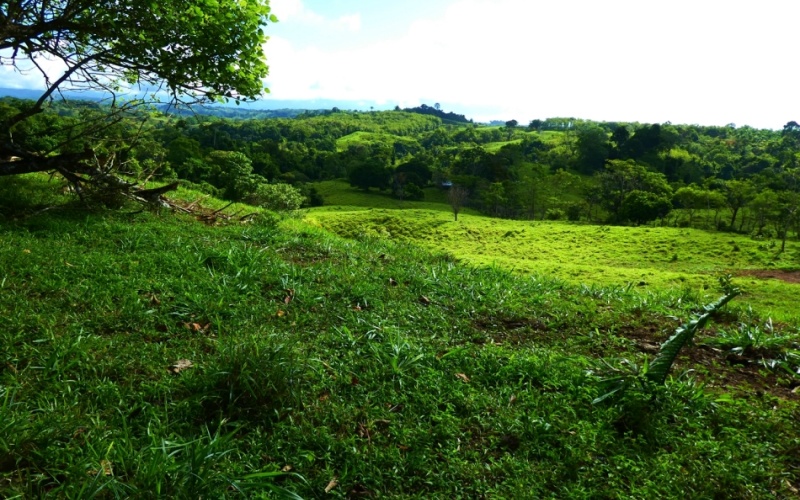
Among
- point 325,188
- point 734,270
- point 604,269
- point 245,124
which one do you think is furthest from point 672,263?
point 245,124

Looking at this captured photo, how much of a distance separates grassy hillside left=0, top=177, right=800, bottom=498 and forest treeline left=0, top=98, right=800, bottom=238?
9.10 m

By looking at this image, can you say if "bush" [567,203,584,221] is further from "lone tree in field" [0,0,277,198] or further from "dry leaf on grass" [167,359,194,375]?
"dry leaf on grass" [167,359,194,375]

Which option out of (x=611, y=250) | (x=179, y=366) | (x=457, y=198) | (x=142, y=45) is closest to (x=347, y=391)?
(x=179, y=366)

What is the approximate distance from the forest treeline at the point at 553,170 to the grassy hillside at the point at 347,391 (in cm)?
910

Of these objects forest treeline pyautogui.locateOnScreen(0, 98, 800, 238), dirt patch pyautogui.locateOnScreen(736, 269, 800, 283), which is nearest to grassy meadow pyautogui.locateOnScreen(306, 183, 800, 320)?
dirt patch pyautogui.locateOnScreen(736, 269, 800, 283)

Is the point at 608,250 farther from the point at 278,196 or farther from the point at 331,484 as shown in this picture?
the point at 331,484

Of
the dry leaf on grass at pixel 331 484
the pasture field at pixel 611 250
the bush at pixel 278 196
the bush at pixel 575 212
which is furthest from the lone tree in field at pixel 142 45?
the bush at pixel 575 212

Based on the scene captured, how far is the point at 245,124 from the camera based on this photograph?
140875 millimetres

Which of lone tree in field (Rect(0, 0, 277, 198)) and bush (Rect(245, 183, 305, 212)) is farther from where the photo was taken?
bush (Rect(245, 183, 305, 212))

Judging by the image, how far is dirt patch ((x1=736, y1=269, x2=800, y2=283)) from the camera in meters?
28.1

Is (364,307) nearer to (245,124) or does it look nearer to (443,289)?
(443,289)

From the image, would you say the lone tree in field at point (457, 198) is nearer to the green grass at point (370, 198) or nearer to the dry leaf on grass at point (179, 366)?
the green grass at point (370, 198)

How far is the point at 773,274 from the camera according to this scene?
98.5 feet

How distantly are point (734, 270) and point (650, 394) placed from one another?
34812mm
